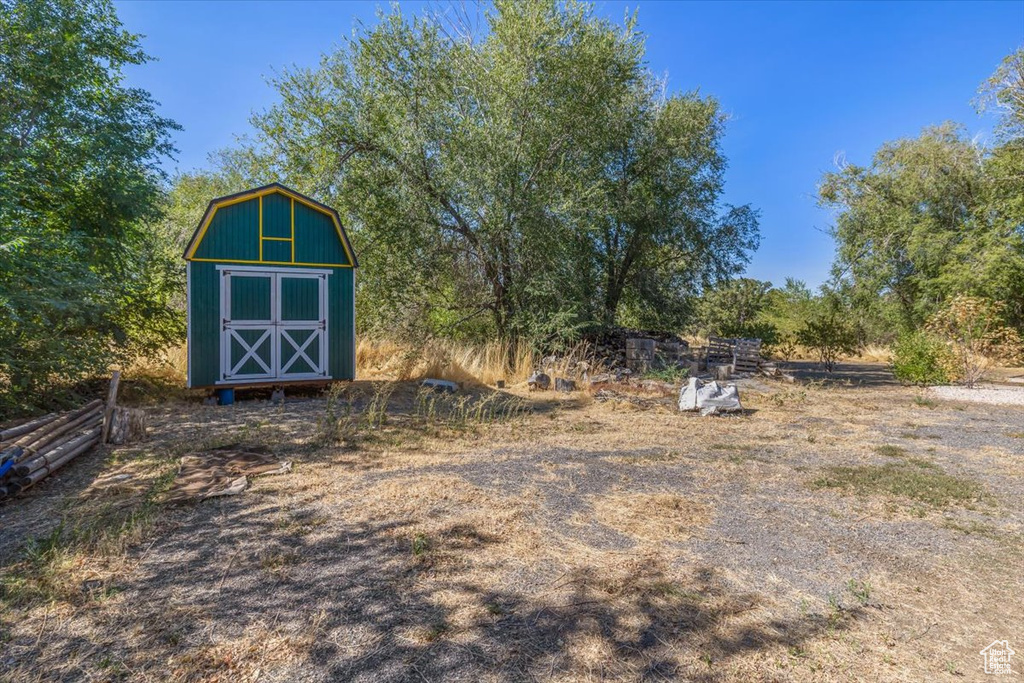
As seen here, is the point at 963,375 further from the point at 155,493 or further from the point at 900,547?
the point at 155,493

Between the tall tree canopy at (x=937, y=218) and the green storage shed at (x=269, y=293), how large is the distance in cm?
1598

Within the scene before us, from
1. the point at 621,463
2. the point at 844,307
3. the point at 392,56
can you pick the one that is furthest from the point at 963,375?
the point at 392,56

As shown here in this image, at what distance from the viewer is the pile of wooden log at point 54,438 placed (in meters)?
4.14

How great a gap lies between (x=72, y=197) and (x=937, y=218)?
2176 cm

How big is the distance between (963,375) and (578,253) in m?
8.68

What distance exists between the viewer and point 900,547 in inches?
130

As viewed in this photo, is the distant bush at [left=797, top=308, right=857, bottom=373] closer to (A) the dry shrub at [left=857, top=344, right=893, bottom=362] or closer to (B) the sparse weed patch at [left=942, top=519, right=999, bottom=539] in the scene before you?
(A) the dry shrub at [left=857, top=344, right=893, bottom=362]

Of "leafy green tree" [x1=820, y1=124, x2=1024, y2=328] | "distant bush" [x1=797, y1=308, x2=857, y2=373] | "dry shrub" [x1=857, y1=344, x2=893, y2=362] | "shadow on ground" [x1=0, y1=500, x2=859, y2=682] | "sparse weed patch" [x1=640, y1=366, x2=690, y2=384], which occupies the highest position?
"leafy green tree" [x1=820, y1=124, x2=1024, y2=328]

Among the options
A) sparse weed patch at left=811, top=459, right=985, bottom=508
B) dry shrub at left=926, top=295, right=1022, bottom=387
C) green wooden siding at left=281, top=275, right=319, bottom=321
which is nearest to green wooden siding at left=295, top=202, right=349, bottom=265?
green wooden siding at left=281, top=275, right=319, bottom=321

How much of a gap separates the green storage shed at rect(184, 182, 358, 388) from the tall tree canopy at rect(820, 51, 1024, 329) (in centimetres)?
1598

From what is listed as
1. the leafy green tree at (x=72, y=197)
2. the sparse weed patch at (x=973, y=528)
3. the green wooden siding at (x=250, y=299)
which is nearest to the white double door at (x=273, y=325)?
the green wooden siding at (x=250, y=299)

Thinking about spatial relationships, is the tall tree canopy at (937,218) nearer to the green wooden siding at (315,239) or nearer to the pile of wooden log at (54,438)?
the green wooden siding at (315,239)

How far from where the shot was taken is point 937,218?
1631 cm

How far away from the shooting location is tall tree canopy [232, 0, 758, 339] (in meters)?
10.6
